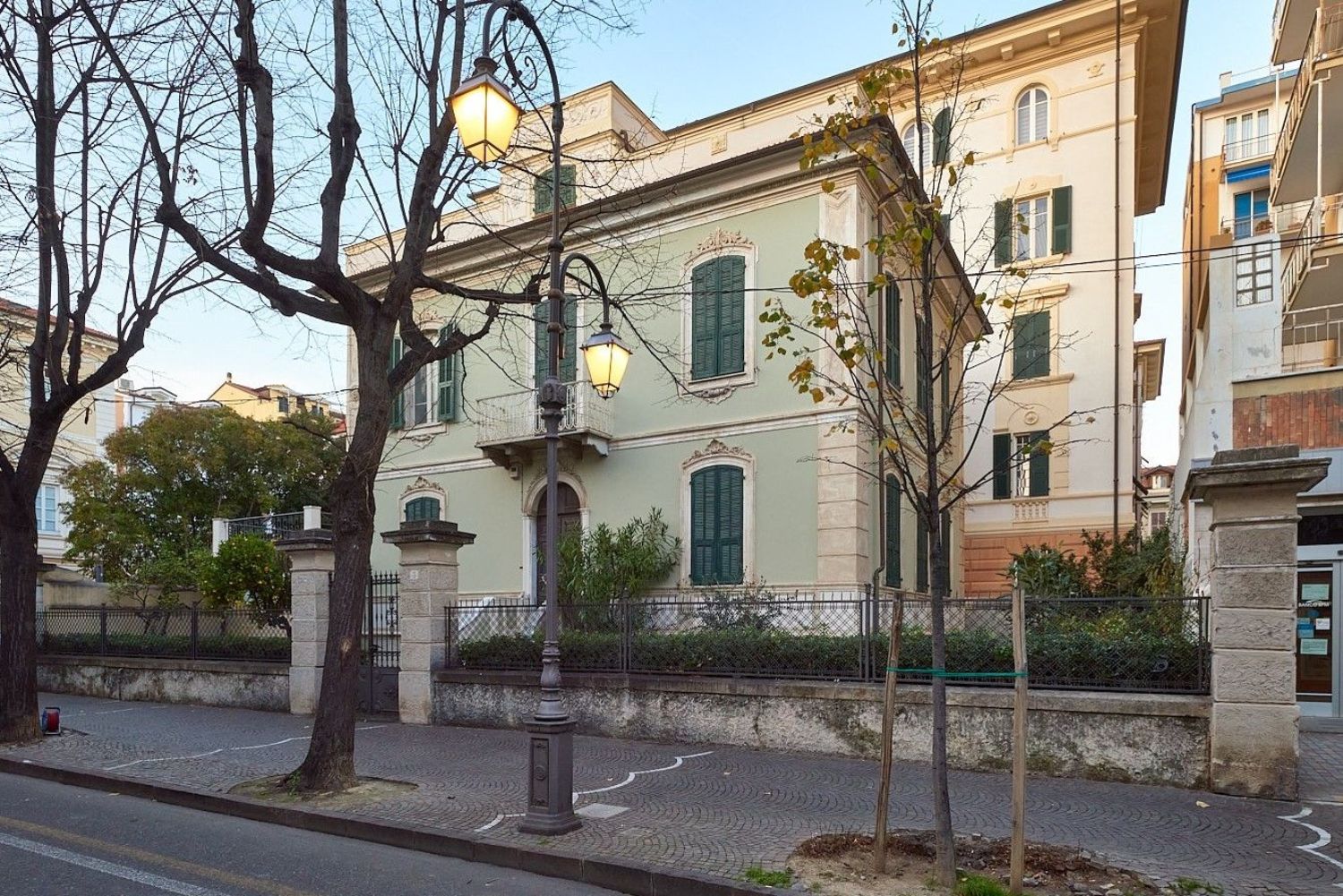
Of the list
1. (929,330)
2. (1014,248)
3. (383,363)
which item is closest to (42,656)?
→ (383,363)

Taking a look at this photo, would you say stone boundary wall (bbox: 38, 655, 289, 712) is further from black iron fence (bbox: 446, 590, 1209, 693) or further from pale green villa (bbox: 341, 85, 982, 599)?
pale green villa (bbox: 341, 85, 982, 599)

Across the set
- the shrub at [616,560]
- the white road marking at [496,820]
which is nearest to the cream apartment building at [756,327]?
the shrub at [616,560]

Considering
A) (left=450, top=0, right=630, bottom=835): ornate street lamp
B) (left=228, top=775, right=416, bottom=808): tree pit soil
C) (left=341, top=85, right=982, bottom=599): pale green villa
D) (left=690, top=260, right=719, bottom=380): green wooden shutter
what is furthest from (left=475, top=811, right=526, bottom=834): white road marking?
(left=690, top=260, right=719, bottom=380): green wooden shutter

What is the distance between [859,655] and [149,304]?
9608mm

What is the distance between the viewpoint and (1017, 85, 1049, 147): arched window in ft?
75.6

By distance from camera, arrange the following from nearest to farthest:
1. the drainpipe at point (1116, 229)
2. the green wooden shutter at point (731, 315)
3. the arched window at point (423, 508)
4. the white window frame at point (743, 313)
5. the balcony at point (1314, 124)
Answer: the balcony at point (1314, 124) < the white window frame at point (743, 313) < the green wooden shutter at point (731, 315) < the arched window at point (423, 508) < the drainpipe at point (1116, 229)

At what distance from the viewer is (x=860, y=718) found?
971cm

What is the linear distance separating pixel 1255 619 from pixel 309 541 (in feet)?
39.0

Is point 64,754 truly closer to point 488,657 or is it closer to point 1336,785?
point 488,657

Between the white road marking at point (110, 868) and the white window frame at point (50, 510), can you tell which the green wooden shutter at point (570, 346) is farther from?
the white window frame at point (50, 510)

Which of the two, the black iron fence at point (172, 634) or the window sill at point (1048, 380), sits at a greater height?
the window sill at point (1048, 380)

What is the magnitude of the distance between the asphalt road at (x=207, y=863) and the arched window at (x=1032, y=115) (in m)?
22.6

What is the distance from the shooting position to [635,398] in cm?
1745

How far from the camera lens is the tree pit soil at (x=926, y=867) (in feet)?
17.4
